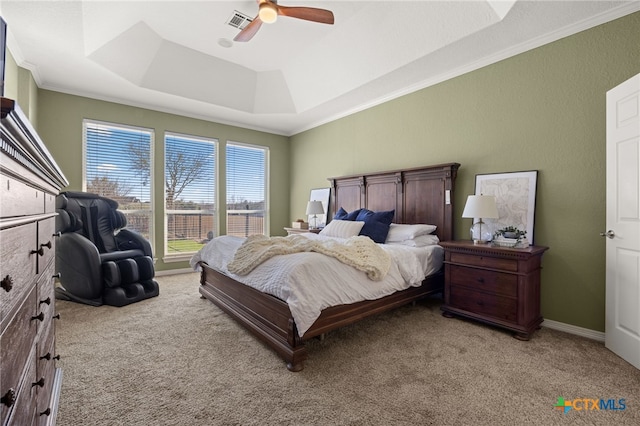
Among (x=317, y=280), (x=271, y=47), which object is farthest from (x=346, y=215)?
(x=271, y=47)

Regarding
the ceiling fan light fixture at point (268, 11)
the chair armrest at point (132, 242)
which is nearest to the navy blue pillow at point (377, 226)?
the ceiling fan light fixture at point (268, 11)

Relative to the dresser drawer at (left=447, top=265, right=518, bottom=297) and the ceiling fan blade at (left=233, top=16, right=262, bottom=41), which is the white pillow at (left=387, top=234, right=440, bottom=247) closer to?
the dresser drawer at (left=447, top=265, right=518, bottom=297)

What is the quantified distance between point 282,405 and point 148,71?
430 cm

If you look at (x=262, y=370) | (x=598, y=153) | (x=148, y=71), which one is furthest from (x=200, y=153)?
(x=598, y=153)

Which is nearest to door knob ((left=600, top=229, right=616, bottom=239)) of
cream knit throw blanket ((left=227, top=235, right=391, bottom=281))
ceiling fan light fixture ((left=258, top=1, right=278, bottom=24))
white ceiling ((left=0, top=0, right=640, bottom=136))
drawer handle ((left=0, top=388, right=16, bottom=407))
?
cream knit throw blanket ((left=227, top=235, right=391, bottom=281))

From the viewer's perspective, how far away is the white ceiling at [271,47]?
2.77 meters

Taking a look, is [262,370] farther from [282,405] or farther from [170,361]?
[170,361]

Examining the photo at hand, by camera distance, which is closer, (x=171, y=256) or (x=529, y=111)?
A: (x=529, y=111)

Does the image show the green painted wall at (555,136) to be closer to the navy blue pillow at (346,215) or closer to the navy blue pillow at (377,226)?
the navy blue pillow at (377,226)

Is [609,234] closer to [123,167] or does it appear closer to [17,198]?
[17,198]

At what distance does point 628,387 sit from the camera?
6.22 ft

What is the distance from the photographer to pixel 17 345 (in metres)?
0.77

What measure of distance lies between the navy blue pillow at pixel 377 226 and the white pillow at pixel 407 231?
0.08 meters

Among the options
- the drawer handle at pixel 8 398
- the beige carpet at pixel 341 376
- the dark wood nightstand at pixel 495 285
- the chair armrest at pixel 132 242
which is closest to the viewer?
→ the drawer handle at pixel 8 398
